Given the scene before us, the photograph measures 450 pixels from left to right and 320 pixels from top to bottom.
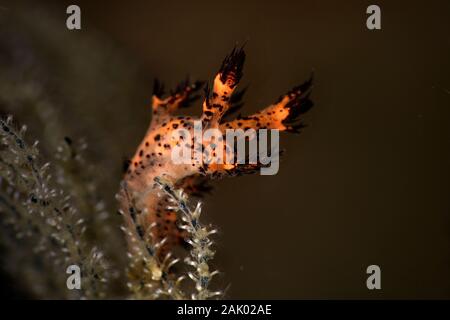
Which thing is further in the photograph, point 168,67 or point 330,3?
point 168,67

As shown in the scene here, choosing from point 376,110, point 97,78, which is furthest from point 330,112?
point 97,78

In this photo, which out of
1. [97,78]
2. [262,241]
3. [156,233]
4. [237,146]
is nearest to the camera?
[237,146]

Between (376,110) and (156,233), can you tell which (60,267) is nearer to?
(156,233)

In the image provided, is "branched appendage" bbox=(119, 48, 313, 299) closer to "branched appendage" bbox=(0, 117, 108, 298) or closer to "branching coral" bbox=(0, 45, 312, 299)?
"branching coral" bbox=(0, 45, 312, 299)

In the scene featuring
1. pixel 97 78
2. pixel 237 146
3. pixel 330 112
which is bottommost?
pixel 237 146

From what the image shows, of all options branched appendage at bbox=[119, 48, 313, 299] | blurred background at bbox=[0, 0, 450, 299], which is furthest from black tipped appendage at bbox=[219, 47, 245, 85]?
blurred background at bbox=[0, 0, 450, 299]

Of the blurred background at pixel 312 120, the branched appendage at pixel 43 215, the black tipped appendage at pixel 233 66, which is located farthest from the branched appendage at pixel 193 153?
the blurred background at pixel 312 120

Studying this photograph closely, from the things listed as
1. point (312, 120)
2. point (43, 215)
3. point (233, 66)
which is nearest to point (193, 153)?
point (233, 66)
